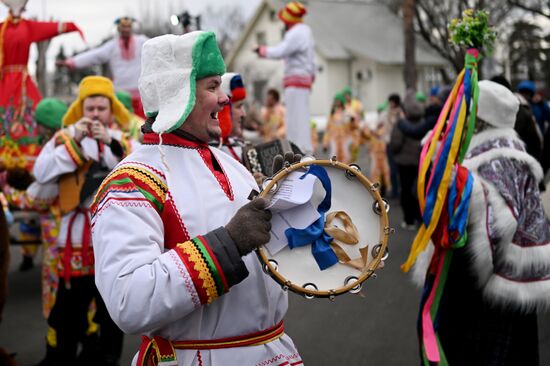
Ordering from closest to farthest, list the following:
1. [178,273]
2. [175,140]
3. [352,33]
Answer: [178,273], [175,140], [352,33]

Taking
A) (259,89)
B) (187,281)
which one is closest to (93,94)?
(187,281)

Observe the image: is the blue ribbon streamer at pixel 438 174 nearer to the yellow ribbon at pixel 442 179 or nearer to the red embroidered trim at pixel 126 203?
the yellow ribbon at pixel 442 179

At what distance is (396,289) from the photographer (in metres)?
7.42

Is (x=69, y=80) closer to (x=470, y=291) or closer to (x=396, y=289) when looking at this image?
(x=396, y=289)

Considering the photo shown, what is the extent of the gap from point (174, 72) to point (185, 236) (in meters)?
0.54

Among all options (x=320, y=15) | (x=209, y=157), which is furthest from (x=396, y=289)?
(x=320, y=15)

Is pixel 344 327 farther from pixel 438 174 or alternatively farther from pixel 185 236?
pixel 185 236

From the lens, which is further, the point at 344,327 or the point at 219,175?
the point at 344,327

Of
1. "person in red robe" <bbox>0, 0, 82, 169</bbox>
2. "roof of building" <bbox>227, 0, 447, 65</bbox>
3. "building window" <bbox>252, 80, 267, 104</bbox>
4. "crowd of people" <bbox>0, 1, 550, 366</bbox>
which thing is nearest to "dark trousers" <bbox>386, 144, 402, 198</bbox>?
"crowd of people" <bbox>0, 1, 550, 366</bbox>

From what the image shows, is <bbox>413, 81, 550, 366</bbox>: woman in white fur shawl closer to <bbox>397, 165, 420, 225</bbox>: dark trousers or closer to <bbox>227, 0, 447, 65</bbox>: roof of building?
<bbox>397, 165, 420, 225</bbox>: dark trousers

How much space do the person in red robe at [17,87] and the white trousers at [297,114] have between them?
3.75 m

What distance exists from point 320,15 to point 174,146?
46.2 metres

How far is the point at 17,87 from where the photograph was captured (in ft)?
25.4

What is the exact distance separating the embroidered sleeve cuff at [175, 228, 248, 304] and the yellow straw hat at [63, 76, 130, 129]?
3.10 meters
